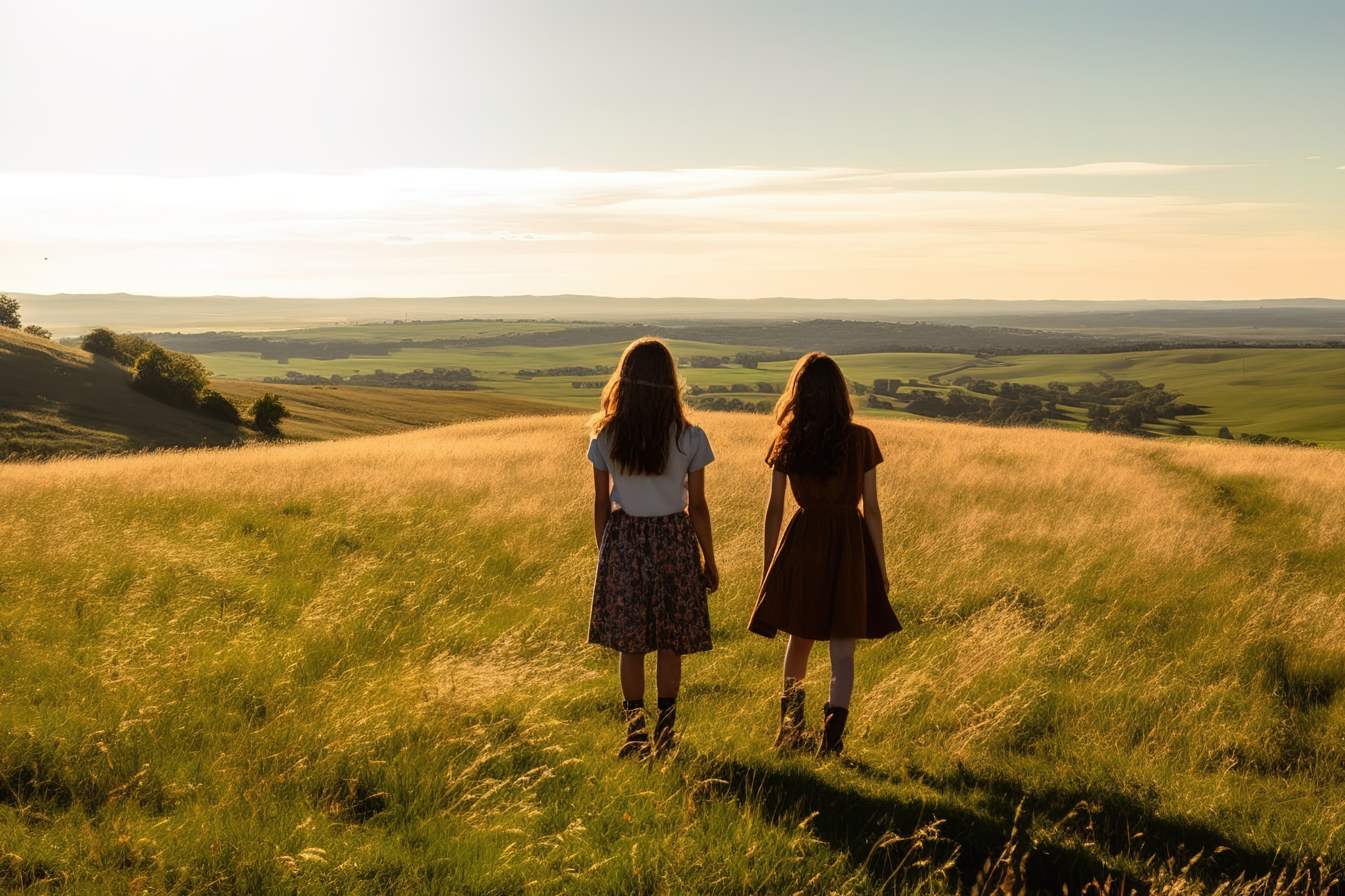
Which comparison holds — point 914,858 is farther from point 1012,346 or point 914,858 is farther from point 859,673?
point 1012,346

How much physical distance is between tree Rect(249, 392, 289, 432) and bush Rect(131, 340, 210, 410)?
3.80m

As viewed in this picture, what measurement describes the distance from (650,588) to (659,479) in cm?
67

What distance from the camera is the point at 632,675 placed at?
4762mm

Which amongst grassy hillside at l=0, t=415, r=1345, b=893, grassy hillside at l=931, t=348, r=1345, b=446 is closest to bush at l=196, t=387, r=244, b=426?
grassy hillside at l=0, t=415, r=1345, b=893

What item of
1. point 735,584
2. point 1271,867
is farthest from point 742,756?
point 735,584

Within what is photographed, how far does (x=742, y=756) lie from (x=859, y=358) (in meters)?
102

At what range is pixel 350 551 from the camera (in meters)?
9.10

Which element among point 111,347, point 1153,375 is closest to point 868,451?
point 111,347

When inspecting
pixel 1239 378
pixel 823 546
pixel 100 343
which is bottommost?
pixel 823 546

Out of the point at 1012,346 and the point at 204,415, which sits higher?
the point at 1012,346

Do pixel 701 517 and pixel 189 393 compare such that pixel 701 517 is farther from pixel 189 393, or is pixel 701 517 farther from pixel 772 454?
pixel 189 393

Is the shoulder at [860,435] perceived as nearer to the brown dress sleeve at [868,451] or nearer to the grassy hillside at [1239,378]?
the brown dress sleeve at [868,451]

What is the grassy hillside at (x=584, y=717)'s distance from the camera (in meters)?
3.48

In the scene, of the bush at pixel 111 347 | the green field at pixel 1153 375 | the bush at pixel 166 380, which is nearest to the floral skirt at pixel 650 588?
the green field at pixel 1153 375
